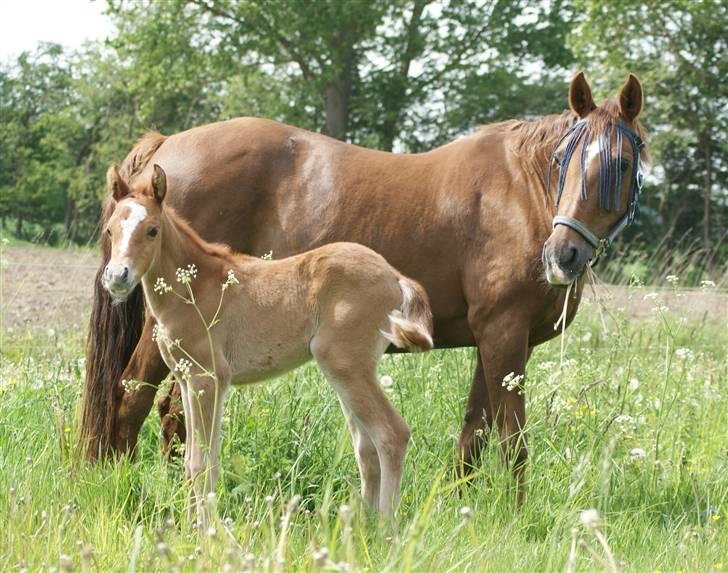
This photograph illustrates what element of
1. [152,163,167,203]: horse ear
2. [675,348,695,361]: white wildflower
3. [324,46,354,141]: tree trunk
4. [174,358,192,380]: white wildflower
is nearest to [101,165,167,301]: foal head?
[152,163,167,203]: horse ear

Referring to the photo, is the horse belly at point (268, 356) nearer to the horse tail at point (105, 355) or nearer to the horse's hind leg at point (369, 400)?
the horse's hind leg at point (369, 400)

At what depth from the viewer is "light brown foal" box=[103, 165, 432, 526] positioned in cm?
339

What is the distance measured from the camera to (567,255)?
3.88 m

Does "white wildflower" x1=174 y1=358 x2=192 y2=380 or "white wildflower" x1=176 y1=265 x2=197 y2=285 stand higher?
"white wildflower" x1=176 y1=265 x2=197 y2=285

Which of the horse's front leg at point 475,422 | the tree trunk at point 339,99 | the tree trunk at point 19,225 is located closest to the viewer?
the horse's front leg at point 475,422

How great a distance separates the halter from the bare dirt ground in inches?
99.9

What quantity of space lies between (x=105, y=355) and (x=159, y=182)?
4.77 feet

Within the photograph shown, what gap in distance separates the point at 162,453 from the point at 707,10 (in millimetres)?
17428

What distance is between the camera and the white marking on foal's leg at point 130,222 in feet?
10.7

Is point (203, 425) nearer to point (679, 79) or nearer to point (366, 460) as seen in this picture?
point (366, 460)

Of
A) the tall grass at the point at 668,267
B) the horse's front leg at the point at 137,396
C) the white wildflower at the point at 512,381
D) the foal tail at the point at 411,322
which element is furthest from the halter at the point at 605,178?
the horse's front leg at the point at 137,396

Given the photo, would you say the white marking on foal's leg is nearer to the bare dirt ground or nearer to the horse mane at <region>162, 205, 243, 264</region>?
the horse mane at <region>162, 205, 243, 264</region>

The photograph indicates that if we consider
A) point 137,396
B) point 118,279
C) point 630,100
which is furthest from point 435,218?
point 118,279

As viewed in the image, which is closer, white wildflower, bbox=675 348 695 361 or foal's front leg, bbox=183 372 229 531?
foal's front leg, bbox=183 372 229 531
